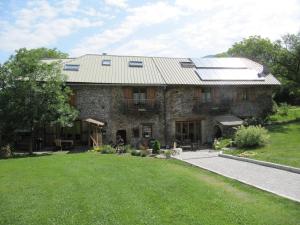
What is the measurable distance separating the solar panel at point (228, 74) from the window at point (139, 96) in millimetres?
5345

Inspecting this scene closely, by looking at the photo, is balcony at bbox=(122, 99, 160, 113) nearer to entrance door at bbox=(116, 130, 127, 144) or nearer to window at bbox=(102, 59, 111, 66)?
entrance door at bbox=(116, 130, 127, 144)

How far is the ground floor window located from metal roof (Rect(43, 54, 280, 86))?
3291mm

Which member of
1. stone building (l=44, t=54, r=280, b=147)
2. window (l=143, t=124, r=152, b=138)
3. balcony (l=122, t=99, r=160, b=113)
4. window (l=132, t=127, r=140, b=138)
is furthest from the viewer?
window (l=143, t=124, r=152, b=138)

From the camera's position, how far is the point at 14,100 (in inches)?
821

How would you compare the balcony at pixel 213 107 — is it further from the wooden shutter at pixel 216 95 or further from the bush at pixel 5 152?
the bush at pixel 5 152

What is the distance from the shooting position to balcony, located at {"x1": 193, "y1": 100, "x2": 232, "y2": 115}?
28.3 metres

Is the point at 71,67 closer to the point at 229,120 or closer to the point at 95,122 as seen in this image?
the point at 95,122

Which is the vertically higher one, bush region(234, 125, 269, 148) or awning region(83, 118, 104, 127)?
awning region(83, 118, 104, 127)

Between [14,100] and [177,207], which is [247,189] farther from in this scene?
[14,100]

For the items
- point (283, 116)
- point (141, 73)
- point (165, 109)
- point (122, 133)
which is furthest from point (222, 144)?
point (283, 116)

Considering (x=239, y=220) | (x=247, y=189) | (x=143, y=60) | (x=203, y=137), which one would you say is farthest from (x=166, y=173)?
(x=143, y=60)

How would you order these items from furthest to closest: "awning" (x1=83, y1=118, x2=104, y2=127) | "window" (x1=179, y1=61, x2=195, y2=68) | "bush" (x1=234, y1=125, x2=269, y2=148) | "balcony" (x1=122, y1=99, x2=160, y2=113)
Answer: "window" (x1=179, y1=61, x2=195, y2=68) → "balcony" (x1=122, y1=99, x2=160, y2=113) → "awning" (x1=83, y1=118, x2=104, y2=127) → "bush" (x1=234, y1=125, x2=269, y2=148)

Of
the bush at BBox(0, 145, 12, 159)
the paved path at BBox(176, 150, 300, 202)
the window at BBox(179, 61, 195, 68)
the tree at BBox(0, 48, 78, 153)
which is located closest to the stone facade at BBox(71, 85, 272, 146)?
the window at BBox(179, 61, 195, 68)

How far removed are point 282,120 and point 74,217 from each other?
25.7m
